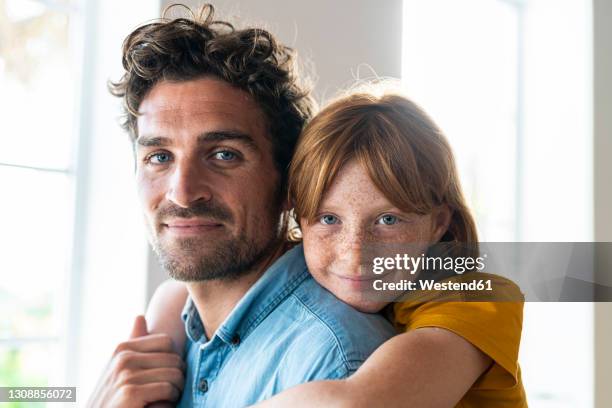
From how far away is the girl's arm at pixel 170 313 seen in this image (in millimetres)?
1054

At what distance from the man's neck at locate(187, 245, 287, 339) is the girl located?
0.56 feet

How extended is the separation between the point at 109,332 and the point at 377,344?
2.95ft

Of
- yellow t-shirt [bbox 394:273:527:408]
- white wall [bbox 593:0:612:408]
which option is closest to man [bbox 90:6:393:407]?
yellow t-shirt [bbox 394:273:527:408]

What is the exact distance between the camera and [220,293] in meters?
0.97

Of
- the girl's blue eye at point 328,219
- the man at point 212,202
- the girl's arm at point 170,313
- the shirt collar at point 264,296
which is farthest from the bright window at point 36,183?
the girl's blue eye at point 328,219

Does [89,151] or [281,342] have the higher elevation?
[89,151]

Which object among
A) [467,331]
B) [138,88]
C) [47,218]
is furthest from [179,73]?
[47,218]

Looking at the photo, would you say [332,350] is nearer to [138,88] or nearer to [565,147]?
[138,88]

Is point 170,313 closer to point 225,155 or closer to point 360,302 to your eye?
point 225,155

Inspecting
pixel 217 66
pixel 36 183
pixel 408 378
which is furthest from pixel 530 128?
pixel 408 378

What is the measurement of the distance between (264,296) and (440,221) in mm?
230

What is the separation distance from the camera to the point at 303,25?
1619 mm

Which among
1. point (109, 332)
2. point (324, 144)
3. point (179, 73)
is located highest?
point (179, 73)

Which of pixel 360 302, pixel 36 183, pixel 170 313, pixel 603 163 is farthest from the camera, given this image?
pixel 603 163
